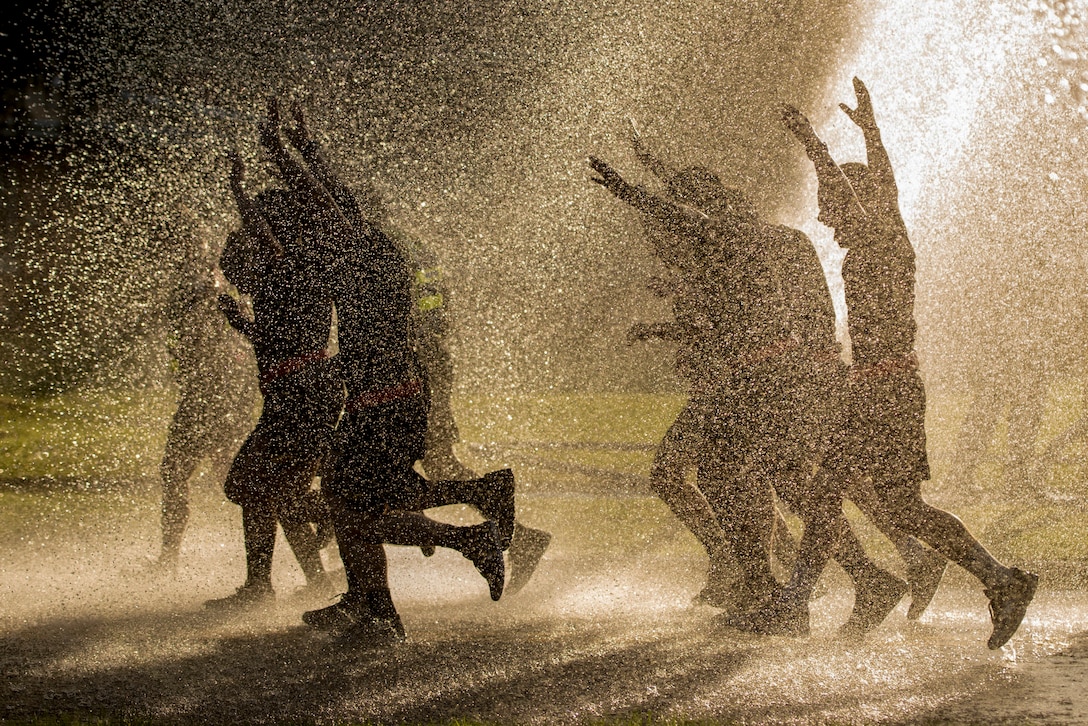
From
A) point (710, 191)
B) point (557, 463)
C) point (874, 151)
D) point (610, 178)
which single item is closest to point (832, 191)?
point (874, 151)

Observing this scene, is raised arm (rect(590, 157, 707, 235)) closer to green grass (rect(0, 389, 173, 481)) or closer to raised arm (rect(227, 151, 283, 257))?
raised arm (rect(227, 151, 283, 257))

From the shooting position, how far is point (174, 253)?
6191 mm

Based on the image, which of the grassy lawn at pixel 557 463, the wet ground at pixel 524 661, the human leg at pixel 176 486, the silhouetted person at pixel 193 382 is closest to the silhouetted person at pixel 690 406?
the wet ground at pixel 524 661

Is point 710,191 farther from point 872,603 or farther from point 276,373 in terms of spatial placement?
point 276,373

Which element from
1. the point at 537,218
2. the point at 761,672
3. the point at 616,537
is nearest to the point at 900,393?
the point at 761,672

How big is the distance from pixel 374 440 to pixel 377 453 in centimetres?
5

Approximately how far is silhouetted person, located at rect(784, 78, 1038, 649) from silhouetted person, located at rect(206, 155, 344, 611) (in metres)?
2.25

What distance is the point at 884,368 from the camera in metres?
4.75

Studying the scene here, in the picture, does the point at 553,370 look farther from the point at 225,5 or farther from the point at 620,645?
the point at 620,645

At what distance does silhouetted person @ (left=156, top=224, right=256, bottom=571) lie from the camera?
20.4 ft

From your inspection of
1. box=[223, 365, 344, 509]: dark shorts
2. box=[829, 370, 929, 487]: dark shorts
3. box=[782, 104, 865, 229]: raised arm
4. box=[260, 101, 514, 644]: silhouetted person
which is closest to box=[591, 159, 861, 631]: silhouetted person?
box=[829, 370, 929, 487]: dark shorts

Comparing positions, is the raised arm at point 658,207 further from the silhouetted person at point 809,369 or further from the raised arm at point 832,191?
the raised arm at point 832,191

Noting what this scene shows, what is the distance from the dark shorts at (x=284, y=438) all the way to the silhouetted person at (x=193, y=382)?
1144mm

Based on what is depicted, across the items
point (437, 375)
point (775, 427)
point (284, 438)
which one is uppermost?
point (437, 375)
